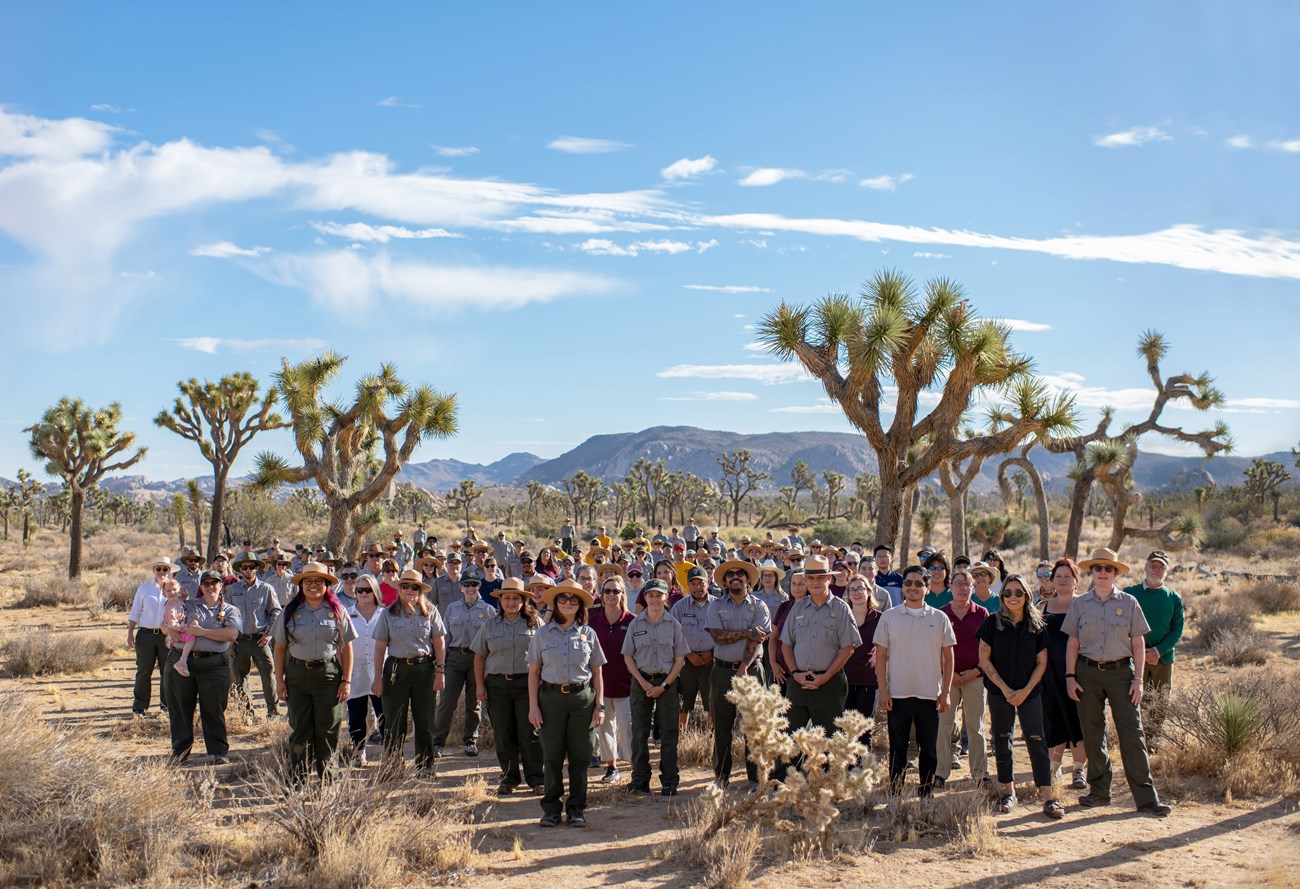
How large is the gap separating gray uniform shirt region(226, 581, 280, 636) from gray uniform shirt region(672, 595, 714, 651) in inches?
200

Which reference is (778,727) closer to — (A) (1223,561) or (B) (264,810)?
(B) (264,810)

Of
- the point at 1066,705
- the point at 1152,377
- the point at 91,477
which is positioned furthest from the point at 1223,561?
the point at 91,477

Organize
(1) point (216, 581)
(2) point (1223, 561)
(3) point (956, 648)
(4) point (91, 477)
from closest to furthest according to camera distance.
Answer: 1. (3) point (956, 648)
2. (1) point (216, 581)
3. (4) point (91, 477)
4. (2) point (1223, 561)

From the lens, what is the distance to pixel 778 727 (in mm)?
6281

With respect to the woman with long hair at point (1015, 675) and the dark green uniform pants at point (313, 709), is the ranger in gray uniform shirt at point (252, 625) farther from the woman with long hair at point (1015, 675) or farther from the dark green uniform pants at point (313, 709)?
the woman with long hair at point (1015, 675)

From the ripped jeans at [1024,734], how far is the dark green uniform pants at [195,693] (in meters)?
6.64

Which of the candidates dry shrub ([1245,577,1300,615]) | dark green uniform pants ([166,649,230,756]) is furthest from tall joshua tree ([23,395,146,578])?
dry shrub ([1245,577,1300,615])

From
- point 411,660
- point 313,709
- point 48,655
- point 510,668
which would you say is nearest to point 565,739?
point 510,668

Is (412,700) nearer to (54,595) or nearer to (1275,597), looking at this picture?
(54,595)

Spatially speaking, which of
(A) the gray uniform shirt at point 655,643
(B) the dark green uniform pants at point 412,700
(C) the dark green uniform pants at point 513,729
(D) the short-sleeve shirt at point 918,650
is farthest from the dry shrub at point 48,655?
(D) the short-sleeve shirt at point 918,650

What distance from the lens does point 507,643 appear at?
26.3ft

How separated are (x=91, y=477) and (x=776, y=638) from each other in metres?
27.2

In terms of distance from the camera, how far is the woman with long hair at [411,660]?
830 cm

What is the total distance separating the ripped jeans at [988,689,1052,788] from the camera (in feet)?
24.9
